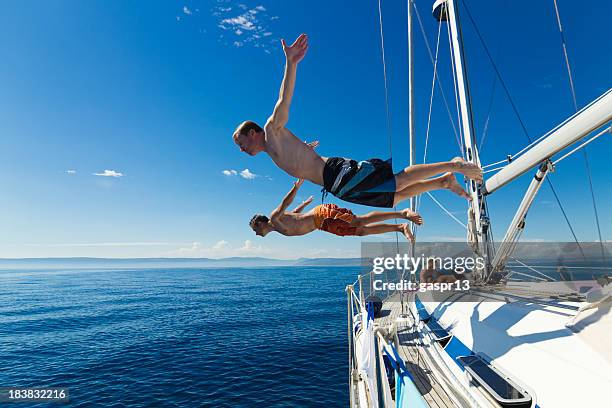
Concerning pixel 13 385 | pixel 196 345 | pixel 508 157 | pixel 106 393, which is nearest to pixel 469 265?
pixel 508 157

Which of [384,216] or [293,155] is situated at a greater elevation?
[293,155]

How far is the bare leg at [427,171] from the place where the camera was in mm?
5020

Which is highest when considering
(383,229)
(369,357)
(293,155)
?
(293,155)

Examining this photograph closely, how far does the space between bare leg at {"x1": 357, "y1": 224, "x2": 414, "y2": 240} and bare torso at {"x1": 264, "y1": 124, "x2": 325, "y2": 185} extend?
6.86ft

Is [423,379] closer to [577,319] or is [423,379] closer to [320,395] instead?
[577,319]

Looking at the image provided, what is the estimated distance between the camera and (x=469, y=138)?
1076 centimetres

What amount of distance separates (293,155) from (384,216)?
9.78 feet

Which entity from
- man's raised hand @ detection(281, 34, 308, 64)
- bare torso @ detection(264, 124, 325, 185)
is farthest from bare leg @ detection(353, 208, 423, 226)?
man's raised hand @ detection(281, 34, 308, 64)

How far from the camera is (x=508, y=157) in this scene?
24.7 feet

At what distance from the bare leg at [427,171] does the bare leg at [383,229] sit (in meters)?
1.95

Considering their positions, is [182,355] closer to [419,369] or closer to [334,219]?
[419,369]

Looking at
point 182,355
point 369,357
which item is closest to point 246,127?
point 369,357

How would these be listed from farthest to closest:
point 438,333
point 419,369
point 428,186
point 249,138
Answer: point 438,333 < point 419,369 < point 428,186 < point 249,138

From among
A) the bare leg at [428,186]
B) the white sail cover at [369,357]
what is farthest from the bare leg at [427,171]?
the white sail cover at [369,357]
